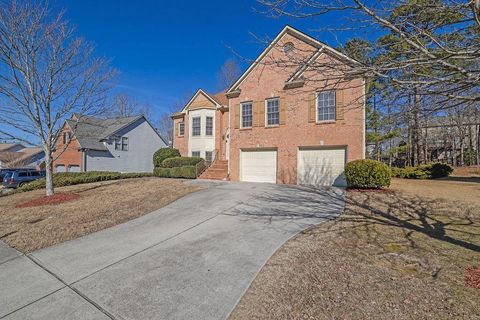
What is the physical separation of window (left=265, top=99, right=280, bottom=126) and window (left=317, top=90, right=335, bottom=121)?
243 cm

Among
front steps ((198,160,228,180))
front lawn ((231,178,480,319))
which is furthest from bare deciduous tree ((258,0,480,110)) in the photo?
front steps ((198,160,228,180))

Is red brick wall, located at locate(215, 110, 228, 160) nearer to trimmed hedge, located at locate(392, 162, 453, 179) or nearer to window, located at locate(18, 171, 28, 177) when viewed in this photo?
trimmed hedge, located at locate(392, 162, 453, 179)

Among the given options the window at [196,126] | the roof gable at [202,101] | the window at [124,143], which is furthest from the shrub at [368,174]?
the window at [124,143]

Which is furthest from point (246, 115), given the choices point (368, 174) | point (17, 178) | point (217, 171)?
point (17, 178)

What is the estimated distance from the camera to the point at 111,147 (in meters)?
26.0

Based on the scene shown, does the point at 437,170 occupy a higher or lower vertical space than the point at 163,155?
lower

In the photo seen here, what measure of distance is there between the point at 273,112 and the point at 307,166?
3.90m

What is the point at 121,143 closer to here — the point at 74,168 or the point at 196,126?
the point at 74,168

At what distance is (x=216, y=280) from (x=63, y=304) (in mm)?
2059

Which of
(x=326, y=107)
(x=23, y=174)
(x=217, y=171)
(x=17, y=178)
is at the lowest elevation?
(x=17, y=178)

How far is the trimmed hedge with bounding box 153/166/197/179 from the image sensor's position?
54.4ft

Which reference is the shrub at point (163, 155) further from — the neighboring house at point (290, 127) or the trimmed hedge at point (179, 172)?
the neighboring house at point (290, 127)

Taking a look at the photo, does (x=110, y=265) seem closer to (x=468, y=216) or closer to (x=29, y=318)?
(x=29, y=318)

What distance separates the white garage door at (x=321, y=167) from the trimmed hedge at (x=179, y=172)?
24.7 ft
